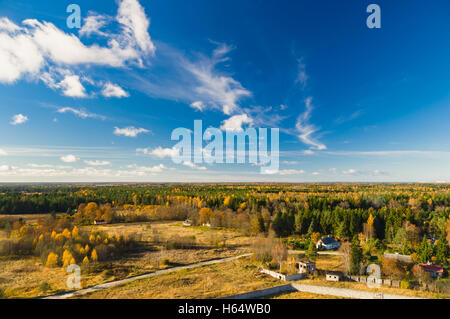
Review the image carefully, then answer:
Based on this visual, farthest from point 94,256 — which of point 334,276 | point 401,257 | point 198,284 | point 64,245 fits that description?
point 401,257

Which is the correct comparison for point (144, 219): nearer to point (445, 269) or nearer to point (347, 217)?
point (347, 217)

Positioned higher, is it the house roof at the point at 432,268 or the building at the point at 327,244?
the house roof at the point at 432,268

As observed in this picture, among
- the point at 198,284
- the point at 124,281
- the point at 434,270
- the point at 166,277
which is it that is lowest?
the point at 166,277

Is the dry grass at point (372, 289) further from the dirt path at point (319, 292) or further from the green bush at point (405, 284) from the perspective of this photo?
the dirt path at point (319, 292)

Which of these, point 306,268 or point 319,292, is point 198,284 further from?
point 306,268

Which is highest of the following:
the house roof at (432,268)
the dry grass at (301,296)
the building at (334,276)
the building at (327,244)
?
the dry grass at (301,296)

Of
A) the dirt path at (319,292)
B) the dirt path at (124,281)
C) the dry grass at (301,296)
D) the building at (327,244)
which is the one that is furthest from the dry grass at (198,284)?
the building at (327,244)

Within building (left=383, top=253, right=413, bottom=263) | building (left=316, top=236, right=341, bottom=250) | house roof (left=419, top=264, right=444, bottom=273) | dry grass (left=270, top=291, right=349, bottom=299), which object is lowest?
building (left=316, top=236, right=341, bottom=250)

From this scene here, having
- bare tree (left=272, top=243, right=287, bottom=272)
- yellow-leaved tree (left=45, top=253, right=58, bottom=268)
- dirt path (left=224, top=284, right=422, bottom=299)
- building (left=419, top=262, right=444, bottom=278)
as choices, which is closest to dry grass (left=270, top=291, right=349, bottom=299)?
dirt path (left=224, top=284, right=422, bottom=299)

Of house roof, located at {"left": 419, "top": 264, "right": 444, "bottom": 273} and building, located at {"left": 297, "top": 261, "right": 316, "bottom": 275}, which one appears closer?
house roof, located at {"left": 419, "top": 264, "right": 444, "bottom": 273}

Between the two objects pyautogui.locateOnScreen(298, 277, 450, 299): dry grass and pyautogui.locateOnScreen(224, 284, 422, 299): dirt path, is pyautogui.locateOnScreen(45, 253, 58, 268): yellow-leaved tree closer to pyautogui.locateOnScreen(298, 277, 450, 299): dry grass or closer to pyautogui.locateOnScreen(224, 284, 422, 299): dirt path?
pyautogui.locateOnScreen(224, 284, 422, 299): dirt path

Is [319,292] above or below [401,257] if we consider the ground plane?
above
